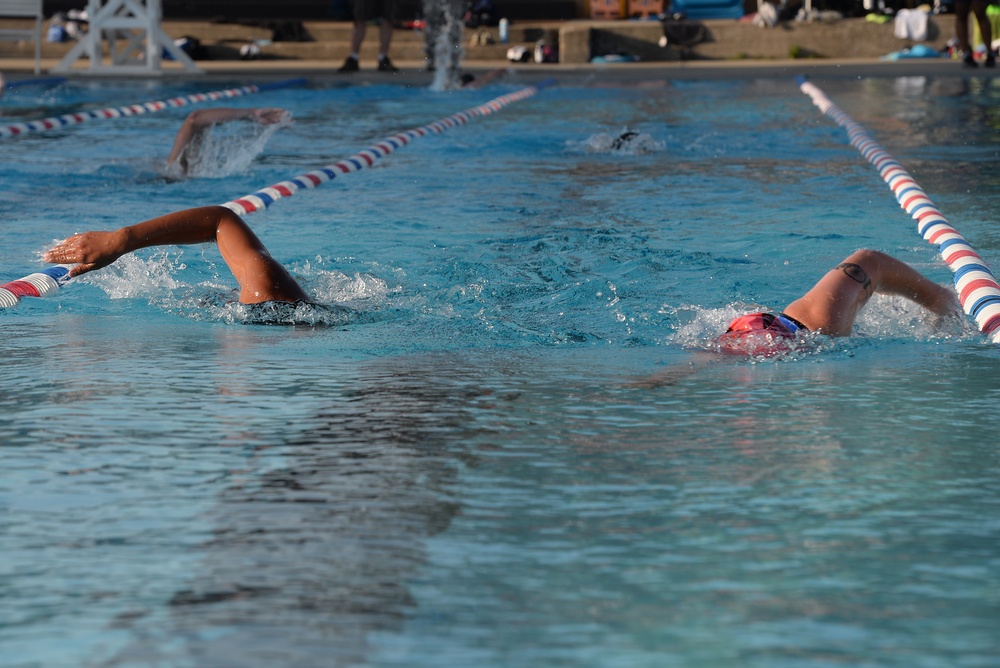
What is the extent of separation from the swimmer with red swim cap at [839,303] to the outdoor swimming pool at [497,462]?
0.27 ft

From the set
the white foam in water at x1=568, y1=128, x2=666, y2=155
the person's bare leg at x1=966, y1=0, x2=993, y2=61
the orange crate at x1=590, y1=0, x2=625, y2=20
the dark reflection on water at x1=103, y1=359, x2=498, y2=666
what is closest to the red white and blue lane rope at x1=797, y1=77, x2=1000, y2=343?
the white foam in water at x1=568, y1=128, x2=666, y2=155

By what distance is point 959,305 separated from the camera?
173 inches

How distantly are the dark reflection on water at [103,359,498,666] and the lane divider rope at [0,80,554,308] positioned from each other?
2.04m

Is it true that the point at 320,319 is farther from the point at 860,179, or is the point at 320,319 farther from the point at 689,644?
the point at 860,179

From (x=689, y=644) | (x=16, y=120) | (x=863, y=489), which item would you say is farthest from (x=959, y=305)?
(x=16, y=120)

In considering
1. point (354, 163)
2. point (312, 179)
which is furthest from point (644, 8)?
point (312, 179)

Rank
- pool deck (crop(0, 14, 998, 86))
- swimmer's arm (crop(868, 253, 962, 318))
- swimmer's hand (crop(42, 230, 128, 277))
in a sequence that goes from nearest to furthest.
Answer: swimmer's hand (crop(42, 230, 128, 277)) < swimmer's arm (crop(868, 253, 962, 318)) < pool deck (crop(0, 14, 998, 86))

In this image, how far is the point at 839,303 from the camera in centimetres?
402

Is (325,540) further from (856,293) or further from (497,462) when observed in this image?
(856,293)

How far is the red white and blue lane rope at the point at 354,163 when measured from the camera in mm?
7074

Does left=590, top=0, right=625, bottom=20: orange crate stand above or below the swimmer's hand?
above

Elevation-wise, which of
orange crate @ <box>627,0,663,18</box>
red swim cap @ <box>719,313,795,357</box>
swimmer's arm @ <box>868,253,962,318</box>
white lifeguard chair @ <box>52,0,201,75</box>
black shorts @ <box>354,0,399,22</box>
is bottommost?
red swim cap @ <box>719,313,795,357</box>

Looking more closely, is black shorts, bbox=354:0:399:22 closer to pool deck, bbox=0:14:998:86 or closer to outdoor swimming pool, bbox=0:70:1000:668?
pool deck, bbox=0:14:998:86

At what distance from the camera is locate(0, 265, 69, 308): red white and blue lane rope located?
470 cm
